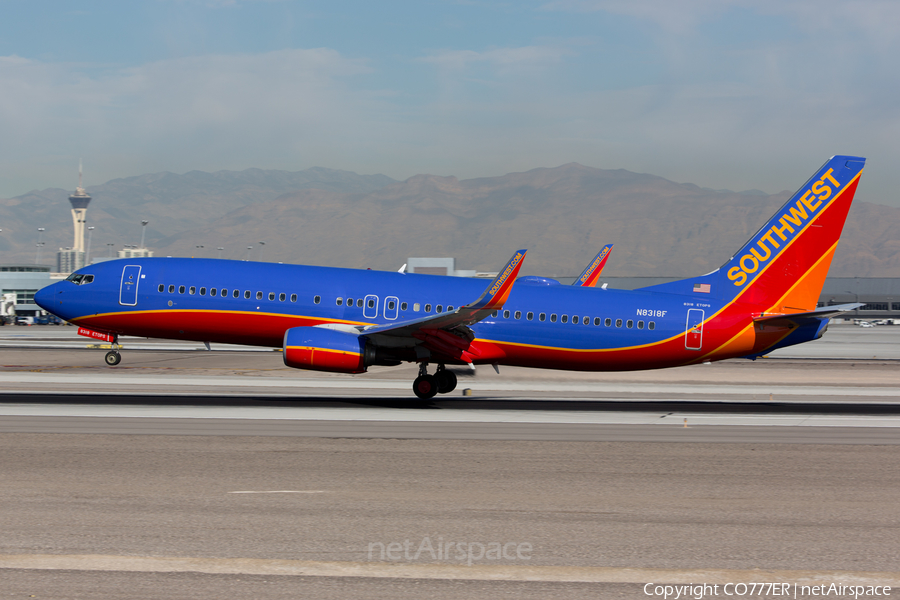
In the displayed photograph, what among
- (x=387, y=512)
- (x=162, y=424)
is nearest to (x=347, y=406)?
(x=162, y=424)

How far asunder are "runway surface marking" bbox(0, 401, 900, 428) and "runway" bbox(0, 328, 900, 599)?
0.47 feet

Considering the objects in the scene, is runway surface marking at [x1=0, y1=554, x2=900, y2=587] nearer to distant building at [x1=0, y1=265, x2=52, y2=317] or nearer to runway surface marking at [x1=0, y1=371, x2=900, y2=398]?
runway surface marking at [x1=0, y1=371, x2=900, y2=398]

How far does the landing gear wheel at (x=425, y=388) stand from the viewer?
2762cm

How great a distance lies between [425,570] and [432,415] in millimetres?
13877

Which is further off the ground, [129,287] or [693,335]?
[129,287]

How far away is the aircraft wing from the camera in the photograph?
2473cm

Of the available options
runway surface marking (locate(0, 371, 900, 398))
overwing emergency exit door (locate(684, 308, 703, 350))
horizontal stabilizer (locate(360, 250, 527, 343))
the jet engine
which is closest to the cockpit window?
runway surface marking (locate(0, 371, 900, 398))

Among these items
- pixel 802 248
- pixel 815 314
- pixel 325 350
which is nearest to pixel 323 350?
pixel 325 350

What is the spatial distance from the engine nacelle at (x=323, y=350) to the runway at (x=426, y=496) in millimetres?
1464

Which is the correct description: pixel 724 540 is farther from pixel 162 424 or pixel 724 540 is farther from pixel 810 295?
pixel 810 295

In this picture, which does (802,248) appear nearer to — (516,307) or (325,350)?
(516,307)

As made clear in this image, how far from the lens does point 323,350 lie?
25281 mm

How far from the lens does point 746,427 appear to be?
74.7 ft

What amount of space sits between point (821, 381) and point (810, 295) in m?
14.0
